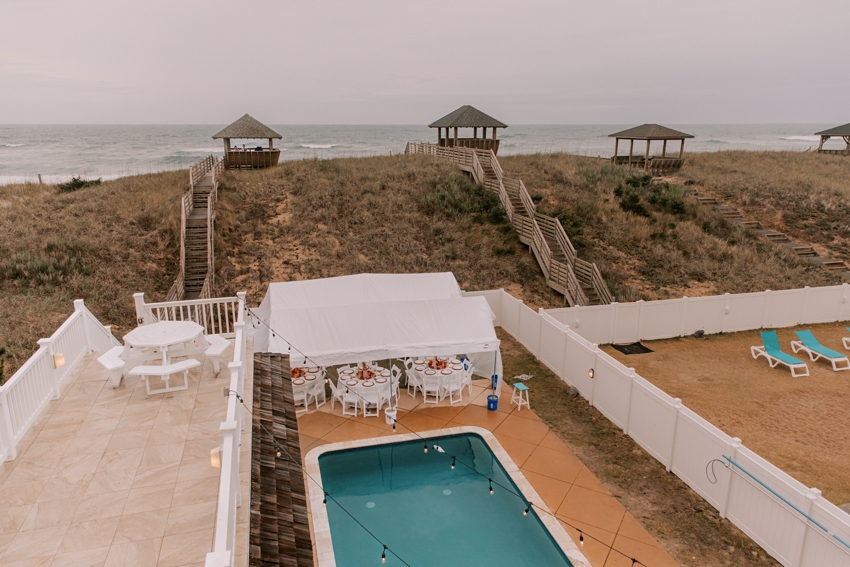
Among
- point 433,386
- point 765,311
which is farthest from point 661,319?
point 433,386

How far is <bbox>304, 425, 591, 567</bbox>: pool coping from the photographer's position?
7.16m

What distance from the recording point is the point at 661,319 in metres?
15.7

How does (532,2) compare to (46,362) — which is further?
(532,2)

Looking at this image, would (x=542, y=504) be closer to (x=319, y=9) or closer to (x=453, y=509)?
(x=453, y=509)

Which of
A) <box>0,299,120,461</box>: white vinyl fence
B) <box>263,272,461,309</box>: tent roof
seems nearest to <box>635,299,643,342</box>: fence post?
<box>263,272,461,309</box>: tent roof

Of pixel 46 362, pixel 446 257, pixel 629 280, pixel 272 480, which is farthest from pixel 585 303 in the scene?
pixel 46 362

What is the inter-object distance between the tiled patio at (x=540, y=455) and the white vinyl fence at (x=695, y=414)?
56.7 inches

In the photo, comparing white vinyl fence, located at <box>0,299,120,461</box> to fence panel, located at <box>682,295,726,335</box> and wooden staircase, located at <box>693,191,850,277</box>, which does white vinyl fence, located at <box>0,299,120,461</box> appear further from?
wooden staircase, located at <box>693,191,850,277</box>

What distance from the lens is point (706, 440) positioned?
26.2 ft

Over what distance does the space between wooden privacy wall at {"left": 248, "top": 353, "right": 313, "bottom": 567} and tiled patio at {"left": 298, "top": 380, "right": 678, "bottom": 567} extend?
1835 mm

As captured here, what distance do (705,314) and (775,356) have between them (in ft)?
9.14

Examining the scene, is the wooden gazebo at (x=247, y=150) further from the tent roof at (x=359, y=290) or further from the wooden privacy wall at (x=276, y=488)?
the wooden privacy wall at (x=276, y=488)

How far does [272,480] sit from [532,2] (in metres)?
37.1

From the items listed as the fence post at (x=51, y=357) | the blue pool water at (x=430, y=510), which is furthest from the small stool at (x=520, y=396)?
the fence post at (x=51, y=357)
